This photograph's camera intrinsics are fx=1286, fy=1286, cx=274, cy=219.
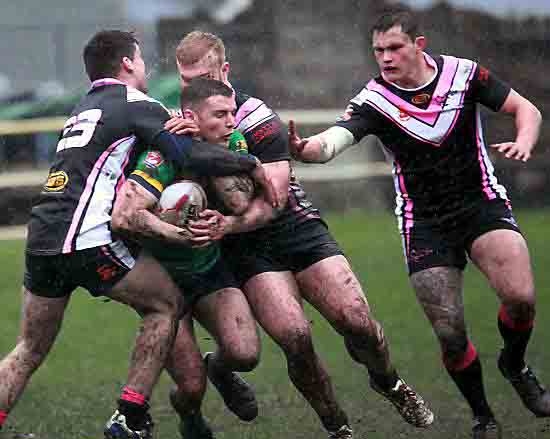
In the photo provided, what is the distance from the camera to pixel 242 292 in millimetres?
6289

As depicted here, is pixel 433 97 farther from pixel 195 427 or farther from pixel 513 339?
pixel 195 427

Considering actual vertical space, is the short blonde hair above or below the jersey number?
above

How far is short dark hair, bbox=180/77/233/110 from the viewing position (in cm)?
587

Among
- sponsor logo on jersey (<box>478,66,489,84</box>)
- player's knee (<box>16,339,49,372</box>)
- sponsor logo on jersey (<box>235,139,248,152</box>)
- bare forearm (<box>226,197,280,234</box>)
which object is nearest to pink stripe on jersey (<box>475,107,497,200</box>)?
sponsor logo on jersey (<box>478,66,489,84</box>)

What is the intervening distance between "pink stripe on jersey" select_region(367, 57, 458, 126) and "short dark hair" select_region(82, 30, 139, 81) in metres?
1.38

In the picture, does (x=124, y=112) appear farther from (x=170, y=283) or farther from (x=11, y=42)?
(x=11, y=42)

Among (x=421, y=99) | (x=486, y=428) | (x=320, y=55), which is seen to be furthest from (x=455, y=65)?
(x=320, y=55)

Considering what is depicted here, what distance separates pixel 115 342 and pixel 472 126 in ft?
13.6

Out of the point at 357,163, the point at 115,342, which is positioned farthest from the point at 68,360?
the point at 357,163

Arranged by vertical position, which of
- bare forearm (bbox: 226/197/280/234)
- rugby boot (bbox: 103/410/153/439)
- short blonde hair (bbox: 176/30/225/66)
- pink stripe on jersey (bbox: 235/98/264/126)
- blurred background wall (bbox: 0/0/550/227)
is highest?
short blonde hair (bbox: 176/30/225/66)

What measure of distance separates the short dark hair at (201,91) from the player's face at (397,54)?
1056 mm

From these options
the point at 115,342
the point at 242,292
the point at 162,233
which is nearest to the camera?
the point at 162,233

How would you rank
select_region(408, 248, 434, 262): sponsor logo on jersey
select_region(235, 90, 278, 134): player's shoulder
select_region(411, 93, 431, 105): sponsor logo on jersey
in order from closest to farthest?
select_region(235, 90, 278, 134): player's shoulder
select_region(408, 248, 434, 262): sponsor logo on jersey
select_region(411, 93, 431, 105): sponsor logo on jersey

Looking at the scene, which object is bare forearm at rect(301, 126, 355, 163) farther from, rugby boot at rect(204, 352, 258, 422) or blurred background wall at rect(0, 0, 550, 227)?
blurred background wall at rect(0, 0, 550, 227)
